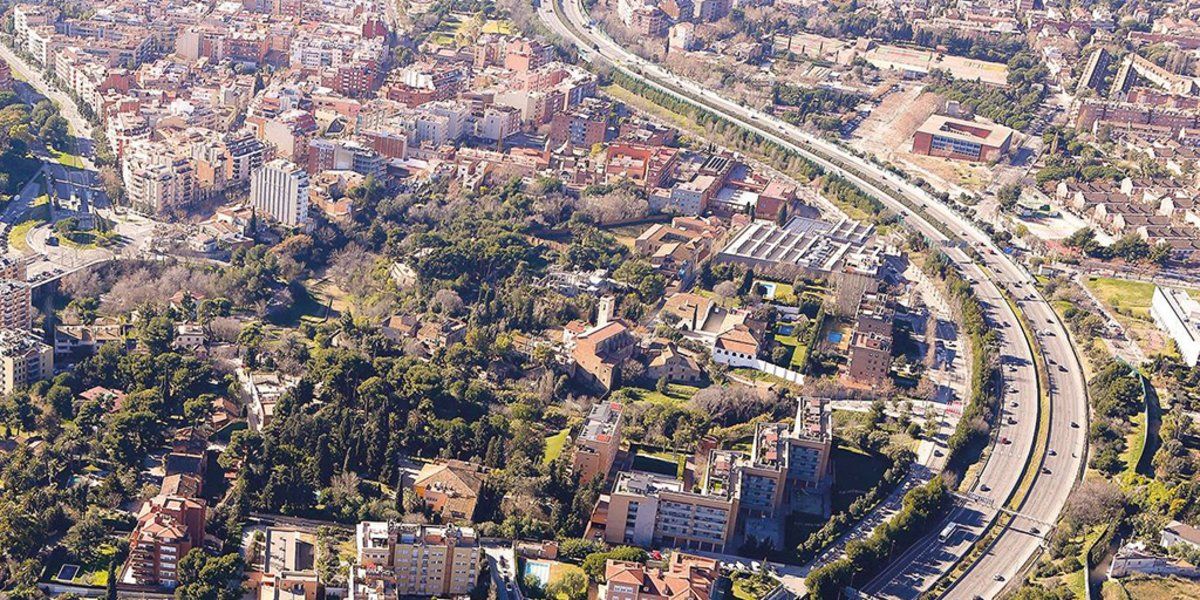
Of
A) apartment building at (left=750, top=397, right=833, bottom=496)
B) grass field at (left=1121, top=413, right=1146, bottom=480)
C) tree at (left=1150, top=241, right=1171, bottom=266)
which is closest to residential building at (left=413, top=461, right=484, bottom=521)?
apartment building at (left=750, top=397, right=833, bottom=496)

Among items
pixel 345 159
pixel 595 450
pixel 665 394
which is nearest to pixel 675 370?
pixel 665 394

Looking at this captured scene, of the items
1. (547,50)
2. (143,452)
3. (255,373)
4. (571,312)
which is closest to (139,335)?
(255,373)

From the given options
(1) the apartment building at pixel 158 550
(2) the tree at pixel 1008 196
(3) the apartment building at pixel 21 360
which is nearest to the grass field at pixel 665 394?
(1) the apartment building at pixel 158 550

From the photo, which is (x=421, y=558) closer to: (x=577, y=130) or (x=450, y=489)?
(x=450, y=489)

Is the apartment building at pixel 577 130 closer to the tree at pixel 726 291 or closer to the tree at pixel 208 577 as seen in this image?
the tree at pixel 726 291

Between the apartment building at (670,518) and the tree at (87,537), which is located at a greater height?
the apartment building at (670,518)
